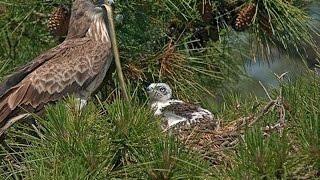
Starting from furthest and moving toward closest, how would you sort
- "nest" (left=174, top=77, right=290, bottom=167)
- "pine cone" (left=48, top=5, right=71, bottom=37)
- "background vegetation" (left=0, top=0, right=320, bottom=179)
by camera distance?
"pine cone" (left=48, top=5, right=71, bottom=37), "nest" (left=174, top=77, right=290, bottom=167), "background vegetation" (left=0, top=0, right=320, bottom=179)

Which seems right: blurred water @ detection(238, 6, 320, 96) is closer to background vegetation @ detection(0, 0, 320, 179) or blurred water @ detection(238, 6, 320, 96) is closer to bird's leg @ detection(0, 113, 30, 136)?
background vegetation @ detection(0, 0, 320, 179)

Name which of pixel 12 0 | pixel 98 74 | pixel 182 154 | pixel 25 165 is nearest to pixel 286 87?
pixel 182 154

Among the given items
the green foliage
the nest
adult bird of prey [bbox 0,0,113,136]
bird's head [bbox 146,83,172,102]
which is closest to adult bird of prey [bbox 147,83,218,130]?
bird's head [bbox 146,83,172,102]

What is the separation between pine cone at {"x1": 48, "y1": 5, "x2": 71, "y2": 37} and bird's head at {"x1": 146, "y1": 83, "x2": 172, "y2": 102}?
579 millimetres

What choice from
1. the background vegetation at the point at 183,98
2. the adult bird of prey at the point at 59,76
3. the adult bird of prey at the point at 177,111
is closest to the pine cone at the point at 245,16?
the background vegetation at the point at 183,98

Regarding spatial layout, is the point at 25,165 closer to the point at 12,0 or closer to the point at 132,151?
the point at 132,151

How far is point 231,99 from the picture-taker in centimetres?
443

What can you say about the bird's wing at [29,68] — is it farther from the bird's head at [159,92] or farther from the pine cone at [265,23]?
the pine cone at [265,23]

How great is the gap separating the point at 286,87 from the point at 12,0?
6.26 feet

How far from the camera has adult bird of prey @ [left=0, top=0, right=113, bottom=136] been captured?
4.36 metres

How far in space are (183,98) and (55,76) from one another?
0.66m

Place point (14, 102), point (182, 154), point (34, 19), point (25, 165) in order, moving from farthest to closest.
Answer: point (34, 19)
point (14, 102)
point (25, 165)
point (182, 154)

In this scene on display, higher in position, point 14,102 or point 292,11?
point 292,11

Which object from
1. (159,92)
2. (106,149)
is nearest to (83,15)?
(159,92)
